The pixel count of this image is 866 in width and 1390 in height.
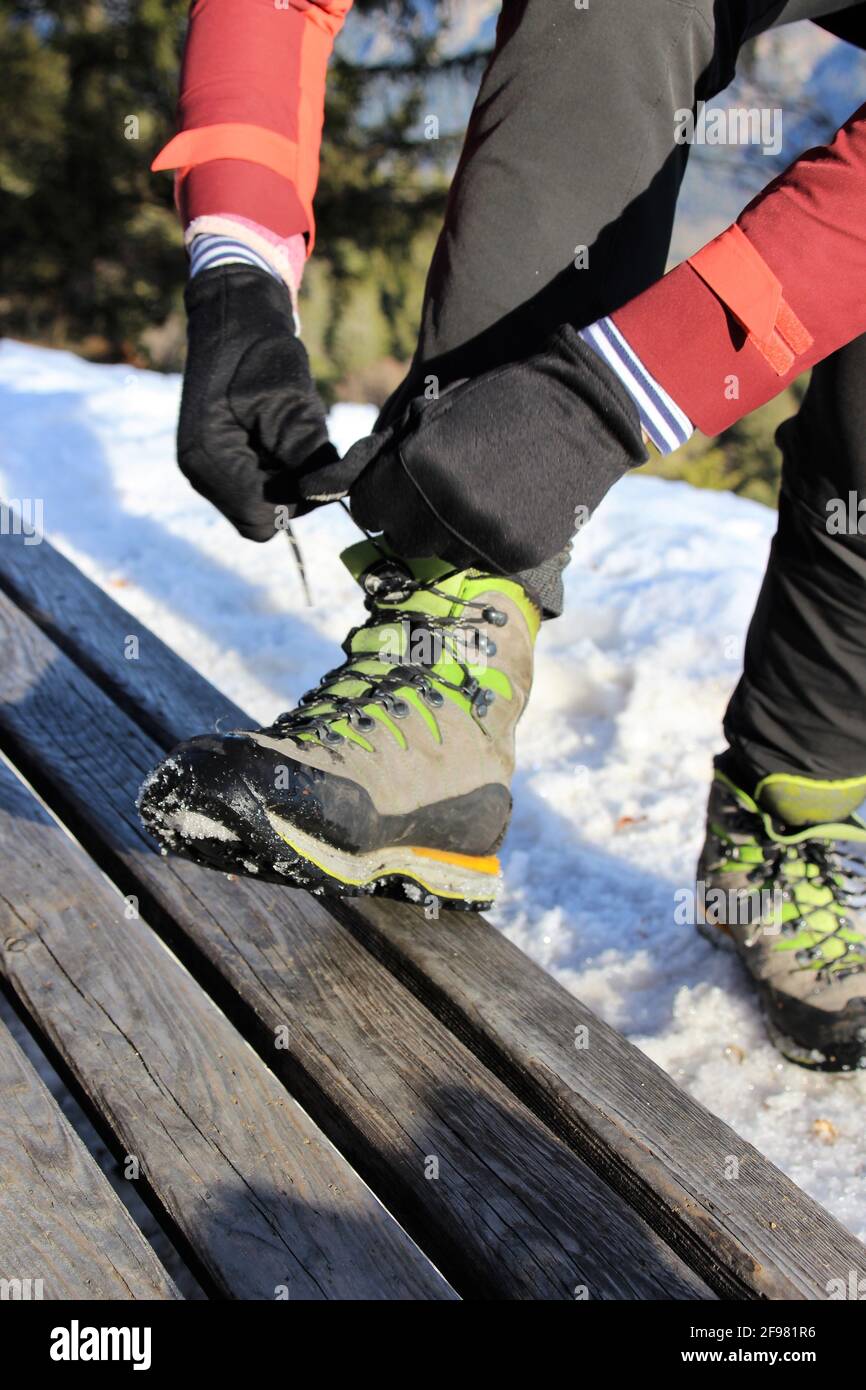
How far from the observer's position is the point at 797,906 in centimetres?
150

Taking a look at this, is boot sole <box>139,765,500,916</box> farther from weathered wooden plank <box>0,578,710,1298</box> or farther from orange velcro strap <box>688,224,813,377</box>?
orange velcro strap <box>688,224,813,377</box>

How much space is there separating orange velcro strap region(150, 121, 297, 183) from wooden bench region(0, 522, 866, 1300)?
74cm

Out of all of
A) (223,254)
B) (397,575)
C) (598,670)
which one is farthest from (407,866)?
(598,670)

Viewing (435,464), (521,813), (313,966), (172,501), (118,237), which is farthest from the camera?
(118,237)

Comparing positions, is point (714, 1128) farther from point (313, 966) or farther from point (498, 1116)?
point (313, 966)

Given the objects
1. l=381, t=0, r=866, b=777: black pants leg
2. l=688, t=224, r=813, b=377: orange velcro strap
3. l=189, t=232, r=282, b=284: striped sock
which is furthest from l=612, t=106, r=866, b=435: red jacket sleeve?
l=189, t=232, r=282, b=284: striped sock


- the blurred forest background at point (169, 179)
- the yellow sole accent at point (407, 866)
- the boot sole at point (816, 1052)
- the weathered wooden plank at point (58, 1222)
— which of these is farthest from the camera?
the blurred forest background at point (169, 179)

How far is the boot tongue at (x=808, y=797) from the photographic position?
144 centimetres

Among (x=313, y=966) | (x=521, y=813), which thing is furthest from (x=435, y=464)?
(x=521, y=813)

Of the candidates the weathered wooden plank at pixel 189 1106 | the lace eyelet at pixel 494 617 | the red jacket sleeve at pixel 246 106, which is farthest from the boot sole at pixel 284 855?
the red jacket sleeve at pixel 246 106

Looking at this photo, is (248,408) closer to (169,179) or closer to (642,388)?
(642,388)

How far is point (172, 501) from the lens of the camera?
3016 mm

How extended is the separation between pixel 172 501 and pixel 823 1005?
214cm

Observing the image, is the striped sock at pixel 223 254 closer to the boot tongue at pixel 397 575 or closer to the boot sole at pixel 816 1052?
the boot tongue at pixel 397 575
